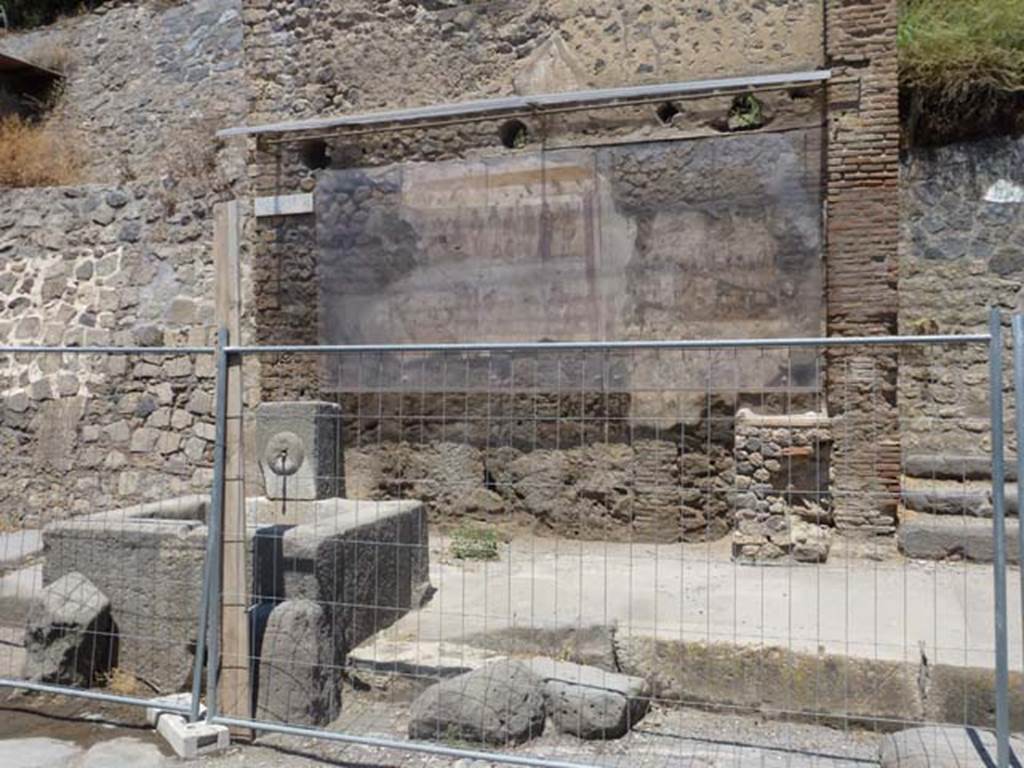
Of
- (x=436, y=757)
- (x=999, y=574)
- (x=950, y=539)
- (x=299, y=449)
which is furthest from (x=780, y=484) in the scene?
(x=436, y=757)

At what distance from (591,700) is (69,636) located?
8.72ft

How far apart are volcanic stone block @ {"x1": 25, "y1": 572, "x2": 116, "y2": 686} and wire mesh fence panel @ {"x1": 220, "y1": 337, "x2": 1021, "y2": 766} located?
86cm

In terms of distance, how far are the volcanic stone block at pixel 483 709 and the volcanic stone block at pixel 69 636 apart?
1797mm

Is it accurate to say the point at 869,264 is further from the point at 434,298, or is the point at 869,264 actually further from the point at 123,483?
the point at 123,483

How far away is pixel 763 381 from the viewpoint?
25.1ft

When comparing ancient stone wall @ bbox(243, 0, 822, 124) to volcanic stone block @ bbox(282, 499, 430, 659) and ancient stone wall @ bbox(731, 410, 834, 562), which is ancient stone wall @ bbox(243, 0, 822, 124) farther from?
volcanic stone block @ bbox(282, 499, 430, 659)

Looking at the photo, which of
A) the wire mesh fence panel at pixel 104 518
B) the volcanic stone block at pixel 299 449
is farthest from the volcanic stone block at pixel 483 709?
the volcanic stone block at pixel 299 449

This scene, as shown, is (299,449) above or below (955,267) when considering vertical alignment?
below

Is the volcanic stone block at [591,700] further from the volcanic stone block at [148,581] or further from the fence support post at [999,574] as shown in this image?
the volcanic stone block at [148,581]

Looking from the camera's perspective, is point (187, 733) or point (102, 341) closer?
point (187, 733)

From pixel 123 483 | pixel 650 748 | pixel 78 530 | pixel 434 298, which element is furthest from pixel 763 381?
pixel 123 483

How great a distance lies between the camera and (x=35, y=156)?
46.7 feet

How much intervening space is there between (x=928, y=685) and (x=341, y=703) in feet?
9.31

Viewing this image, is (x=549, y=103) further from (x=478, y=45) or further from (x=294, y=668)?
(x=294, y=668)
